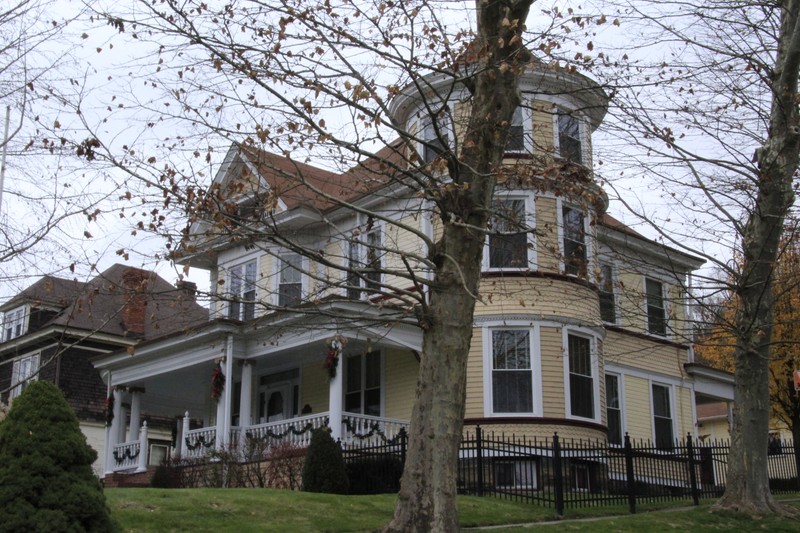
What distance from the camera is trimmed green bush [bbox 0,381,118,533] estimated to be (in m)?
9.61

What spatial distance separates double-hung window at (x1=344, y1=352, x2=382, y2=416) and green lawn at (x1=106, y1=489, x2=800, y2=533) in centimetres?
845

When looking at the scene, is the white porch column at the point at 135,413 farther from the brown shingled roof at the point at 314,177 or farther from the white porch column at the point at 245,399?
the brown shingled roof at the point at 314,177

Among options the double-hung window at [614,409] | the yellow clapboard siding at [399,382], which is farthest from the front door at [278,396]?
the double-hung window at [614,409]

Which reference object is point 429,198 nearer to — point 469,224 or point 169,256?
point 469,224

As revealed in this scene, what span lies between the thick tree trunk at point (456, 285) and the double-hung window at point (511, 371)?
10.4 metres

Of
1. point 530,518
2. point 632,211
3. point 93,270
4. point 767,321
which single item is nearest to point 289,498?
point 530,518

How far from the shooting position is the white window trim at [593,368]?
2203 cm

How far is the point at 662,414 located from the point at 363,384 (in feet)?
29.4

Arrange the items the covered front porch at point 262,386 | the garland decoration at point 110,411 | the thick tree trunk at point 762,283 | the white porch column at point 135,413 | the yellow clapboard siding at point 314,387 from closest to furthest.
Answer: the thick tree trunk at point 762,283 < the covered front porch at point 262,386 < the yellow clapboard siding at point 314,387 < the garland decoration at point 110,411 < the white porch column at point 135,413

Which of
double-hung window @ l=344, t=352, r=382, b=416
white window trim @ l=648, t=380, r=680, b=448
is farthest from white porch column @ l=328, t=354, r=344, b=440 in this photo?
white window trim @ l=648, t=380, r=680, b=448

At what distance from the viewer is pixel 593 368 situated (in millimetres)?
23156

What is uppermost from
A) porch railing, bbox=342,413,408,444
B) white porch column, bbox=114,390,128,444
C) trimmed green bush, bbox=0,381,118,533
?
white porch column, bbox=114,390,128,444

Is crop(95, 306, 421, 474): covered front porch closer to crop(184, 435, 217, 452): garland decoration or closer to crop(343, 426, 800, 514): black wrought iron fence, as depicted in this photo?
crop(184, 435, 217, 452): garland decoration

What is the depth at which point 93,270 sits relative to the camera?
11258mm
